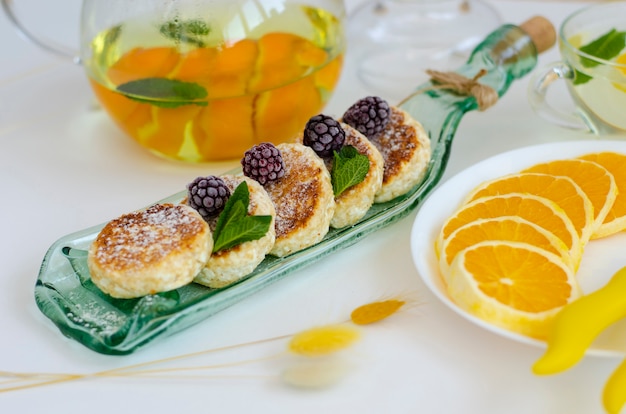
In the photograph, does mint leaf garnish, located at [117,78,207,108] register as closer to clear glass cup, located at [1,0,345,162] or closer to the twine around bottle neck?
clear glass cup, located at [1,0,345,162]

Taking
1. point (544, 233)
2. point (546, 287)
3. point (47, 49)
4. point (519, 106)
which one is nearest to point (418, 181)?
point (544, 233)

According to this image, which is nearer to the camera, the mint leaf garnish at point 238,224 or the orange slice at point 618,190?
the mint leaf garnish at point 238,224

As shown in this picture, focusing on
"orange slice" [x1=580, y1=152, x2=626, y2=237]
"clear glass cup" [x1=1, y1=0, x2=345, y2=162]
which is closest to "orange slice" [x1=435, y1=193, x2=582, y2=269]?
"orange slice" [x1=580, y1=152, x2=626, y2=237]

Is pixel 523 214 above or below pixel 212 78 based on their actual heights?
below

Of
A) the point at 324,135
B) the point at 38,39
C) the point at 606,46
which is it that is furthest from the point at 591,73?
the point at 38,39

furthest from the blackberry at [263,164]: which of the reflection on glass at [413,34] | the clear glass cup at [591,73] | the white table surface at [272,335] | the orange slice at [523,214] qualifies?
the reflection on glass at [413,34]

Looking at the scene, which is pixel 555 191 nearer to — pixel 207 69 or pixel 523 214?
pixel 523 214

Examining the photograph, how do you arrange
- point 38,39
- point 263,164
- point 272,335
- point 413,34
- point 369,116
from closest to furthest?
point 272,335 → point 263,164 → point 369,116 → point 38,39 → point 413,34

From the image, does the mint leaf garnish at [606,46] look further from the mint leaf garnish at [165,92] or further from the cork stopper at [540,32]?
the mint leaf garnish at [165,92]

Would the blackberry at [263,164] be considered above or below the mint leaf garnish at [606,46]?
above
